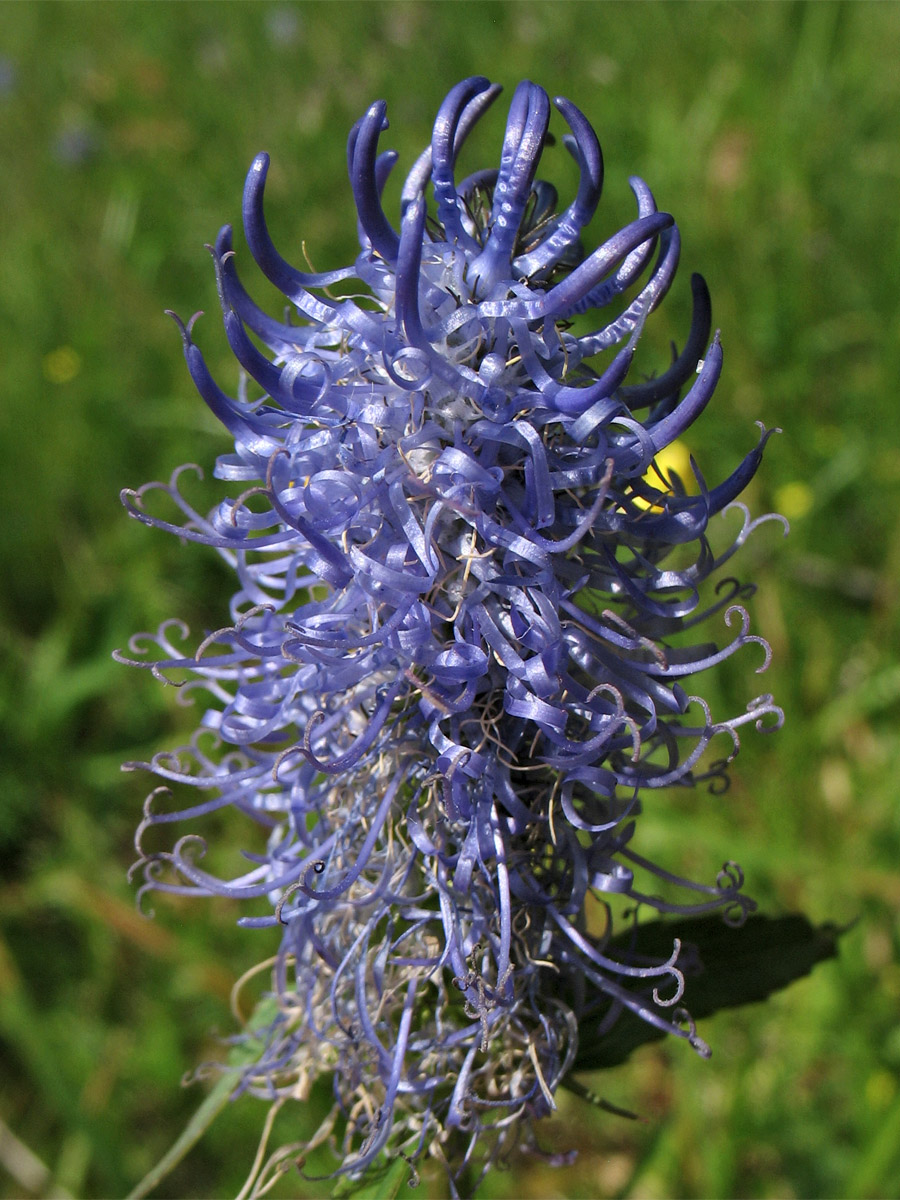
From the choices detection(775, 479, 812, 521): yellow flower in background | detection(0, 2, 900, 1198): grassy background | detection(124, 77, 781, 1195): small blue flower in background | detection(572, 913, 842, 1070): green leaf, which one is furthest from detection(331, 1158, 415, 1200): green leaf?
detection(775, 479, 812, 521): yellow flower in background

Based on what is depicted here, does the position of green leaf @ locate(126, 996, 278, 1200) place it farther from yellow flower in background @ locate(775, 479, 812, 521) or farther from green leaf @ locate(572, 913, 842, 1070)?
yellow flower in background @ locate(775, 479, 812, 521)

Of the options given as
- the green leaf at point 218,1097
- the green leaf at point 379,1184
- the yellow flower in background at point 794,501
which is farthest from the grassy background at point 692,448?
the green leaf at point 218,1097

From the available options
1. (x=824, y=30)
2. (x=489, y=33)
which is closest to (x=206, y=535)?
(x=824, y=30)

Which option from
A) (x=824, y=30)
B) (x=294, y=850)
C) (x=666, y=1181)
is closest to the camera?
(x=294, y=850)

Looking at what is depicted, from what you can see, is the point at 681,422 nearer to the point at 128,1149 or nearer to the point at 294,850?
the point at 294,850

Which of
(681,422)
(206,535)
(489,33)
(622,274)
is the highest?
(489,33)

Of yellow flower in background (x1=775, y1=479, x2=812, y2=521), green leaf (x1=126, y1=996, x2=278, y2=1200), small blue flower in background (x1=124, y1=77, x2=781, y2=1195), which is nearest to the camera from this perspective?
small blue flower in background (x1=124, y1=77, x2=781, y2=1195)

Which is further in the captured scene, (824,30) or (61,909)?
(824,30)
